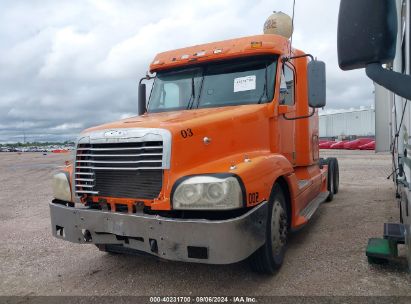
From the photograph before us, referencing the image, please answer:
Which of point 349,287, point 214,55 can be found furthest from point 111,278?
point 214,55

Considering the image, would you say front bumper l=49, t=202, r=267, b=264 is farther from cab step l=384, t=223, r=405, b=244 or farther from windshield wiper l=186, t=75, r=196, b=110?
windshield wiper l=186, t=75, r=196, b=110

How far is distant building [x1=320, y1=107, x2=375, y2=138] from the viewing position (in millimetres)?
44719

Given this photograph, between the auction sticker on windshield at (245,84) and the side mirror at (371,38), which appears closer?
the side mirror at (371,38)

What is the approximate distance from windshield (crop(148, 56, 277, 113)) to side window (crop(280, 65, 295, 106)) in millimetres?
231

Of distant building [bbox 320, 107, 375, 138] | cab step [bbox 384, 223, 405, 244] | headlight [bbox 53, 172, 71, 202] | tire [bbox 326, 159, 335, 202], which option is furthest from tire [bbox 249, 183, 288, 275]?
distant building [bbox 320, 107, 375, 138]

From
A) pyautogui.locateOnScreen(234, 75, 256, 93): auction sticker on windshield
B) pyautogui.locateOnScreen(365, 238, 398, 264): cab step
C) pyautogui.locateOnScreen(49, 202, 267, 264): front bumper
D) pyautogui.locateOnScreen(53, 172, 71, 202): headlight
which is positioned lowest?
pyautogui.locateOnScreen(365, 238, 398, 264): cab step

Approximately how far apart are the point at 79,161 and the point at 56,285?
1.41 metres

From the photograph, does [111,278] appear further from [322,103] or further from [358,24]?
[358,24]

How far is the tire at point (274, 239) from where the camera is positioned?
363 cm

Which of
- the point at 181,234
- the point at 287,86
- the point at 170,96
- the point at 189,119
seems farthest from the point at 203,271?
the point at 287,86

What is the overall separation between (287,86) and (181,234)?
9.11 feet

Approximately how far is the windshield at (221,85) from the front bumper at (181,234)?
5.35ft

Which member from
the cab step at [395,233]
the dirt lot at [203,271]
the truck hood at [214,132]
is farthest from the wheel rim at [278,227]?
the cab step at [395,233]

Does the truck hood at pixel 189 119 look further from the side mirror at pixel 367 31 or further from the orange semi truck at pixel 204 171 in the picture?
the side mirror at pixel 367 31
